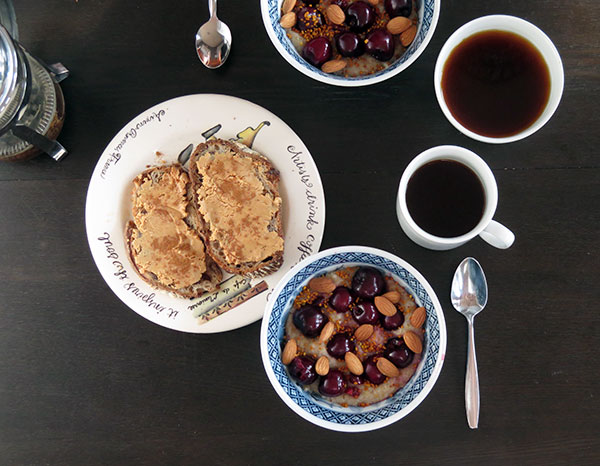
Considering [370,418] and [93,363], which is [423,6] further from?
[93,363]

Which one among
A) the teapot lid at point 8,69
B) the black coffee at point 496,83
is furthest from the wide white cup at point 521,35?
the teapot lid at point 8,69

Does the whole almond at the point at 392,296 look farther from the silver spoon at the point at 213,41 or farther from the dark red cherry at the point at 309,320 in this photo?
the silver spoon at the point at 213,41

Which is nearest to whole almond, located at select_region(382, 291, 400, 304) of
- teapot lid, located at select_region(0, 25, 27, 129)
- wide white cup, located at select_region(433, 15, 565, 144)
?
→ wide white cup, located at select_region(433, 15, 565, 144)

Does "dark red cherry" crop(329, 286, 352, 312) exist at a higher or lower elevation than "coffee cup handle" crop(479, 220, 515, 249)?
lower

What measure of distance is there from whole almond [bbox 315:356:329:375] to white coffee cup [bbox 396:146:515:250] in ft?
0.86

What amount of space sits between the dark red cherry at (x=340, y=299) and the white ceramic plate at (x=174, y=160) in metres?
0.08

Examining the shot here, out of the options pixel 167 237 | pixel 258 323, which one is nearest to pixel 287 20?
pixel 167 237

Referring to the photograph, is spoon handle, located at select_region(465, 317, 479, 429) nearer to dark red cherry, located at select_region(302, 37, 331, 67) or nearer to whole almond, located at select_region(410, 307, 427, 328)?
whole almond, located at select_region(410, 307, 427, 328)

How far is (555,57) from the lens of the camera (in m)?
0.83

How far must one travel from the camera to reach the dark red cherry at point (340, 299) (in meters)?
0.90

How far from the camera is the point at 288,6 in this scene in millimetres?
908

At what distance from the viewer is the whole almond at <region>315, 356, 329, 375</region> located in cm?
89

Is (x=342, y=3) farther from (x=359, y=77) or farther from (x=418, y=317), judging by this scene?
(x=418, y=317)

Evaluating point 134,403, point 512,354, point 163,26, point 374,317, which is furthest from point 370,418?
point 163,26
